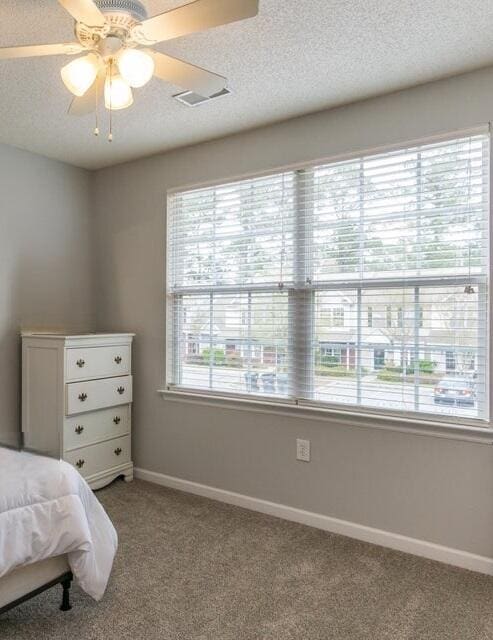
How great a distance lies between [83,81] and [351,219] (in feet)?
5.19

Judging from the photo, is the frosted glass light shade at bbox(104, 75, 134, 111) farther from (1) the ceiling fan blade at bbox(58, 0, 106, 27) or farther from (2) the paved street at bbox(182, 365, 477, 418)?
(2) the paved street at bbox(182, 365, 477, 418)

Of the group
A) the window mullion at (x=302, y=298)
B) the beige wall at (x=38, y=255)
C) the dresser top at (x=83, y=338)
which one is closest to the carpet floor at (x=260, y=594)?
the window mullion at (x=302, y=298)

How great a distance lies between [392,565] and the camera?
7.78ft

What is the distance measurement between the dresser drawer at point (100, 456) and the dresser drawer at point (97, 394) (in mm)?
273

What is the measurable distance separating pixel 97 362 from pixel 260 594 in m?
1.89

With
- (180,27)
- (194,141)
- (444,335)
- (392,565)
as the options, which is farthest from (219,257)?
(392,565)

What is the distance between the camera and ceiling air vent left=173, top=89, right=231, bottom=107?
2.56 metres

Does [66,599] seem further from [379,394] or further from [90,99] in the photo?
[90,99]

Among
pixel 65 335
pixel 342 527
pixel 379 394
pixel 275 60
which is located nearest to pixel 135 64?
pixel 275 60

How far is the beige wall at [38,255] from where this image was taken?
3.35 m

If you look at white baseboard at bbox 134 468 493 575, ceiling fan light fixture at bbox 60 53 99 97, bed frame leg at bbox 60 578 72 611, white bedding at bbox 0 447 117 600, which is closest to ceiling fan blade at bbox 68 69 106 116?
ceiling fan light fixture at bbox 60 53 99 97

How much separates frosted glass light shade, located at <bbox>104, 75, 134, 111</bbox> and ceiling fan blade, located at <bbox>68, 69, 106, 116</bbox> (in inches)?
2.0

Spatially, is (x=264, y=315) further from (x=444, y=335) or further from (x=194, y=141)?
(x=194, y=141)

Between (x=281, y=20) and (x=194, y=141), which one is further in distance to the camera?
(x=194, y=141)
